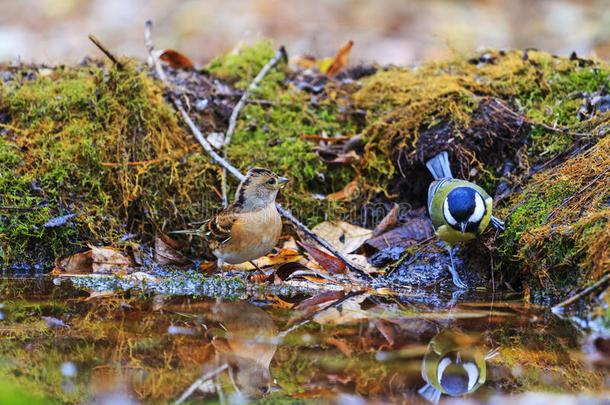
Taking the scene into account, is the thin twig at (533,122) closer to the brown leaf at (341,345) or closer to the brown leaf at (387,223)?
the brown leaf at (387,223)

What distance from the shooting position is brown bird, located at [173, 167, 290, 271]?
456 centimetres

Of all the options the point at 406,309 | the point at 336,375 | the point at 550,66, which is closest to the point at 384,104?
the point at 550,66

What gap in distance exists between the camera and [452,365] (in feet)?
8.19

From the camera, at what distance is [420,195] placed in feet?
19.5

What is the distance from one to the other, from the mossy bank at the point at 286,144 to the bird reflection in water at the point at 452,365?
1879 mm

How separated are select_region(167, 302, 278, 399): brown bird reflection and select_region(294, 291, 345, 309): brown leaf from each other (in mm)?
335

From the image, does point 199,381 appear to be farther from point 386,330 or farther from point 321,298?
point 321,298

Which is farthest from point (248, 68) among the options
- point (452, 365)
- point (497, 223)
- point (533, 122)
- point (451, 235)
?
point (452, 365)

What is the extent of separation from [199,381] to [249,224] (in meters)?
2.40

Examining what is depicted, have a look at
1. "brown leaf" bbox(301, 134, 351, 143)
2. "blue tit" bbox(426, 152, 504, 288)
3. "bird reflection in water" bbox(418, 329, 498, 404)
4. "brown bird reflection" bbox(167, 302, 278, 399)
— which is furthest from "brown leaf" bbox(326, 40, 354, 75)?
"bird reflection in water" bbox(418, 329, 498, 404)

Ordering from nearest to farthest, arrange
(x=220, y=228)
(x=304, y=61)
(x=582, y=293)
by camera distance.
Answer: (x=582, y=293) < (x=220, y=228) < (x=304, y=61)

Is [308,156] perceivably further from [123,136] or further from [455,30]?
[455,30]

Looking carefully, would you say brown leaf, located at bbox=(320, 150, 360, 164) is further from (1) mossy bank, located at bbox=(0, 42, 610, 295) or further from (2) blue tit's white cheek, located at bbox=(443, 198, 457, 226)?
(2) blue tit's white cheek, located at bbox=(443, 198, 457, 226)

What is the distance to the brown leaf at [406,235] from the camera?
526 centimetres
